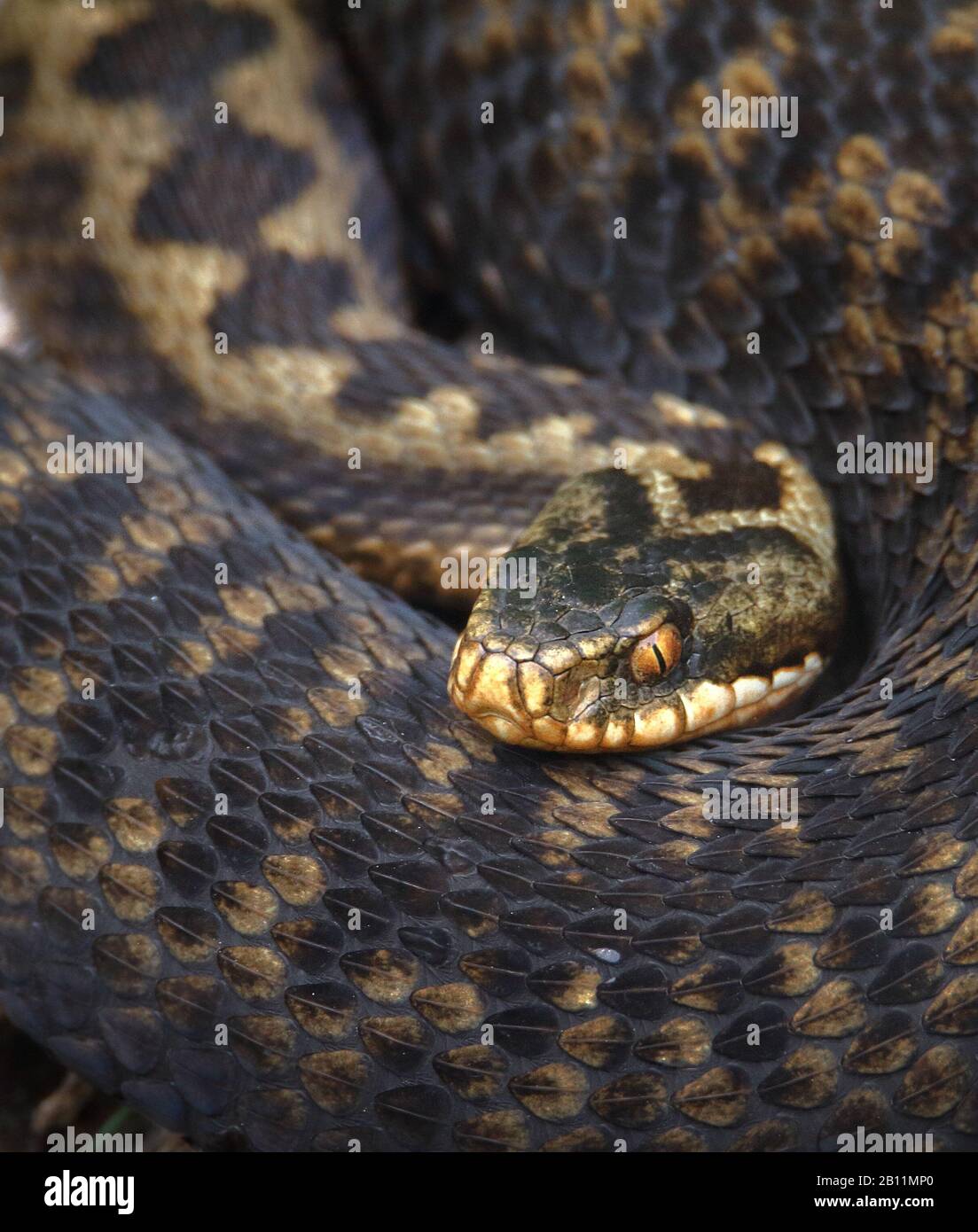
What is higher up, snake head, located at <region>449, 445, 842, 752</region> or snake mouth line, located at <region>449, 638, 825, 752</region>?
snake head, located at <region>449, 445, 842, 752</region>

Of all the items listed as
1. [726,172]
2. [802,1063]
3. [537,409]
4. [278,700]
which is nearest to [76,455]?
[278,700]

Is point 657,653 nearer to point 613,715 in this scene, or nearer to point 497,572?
point 613,715

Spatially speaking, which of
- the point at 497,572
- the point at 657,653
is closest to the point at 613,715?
the point at 657,653

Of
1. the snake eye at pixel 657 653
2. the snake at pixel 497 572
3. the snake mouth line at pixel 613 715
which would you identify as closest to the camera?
the snake at pixel 497 572

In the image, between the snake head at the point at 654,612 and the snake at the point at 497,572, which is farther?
the snake head at the point at 654,612

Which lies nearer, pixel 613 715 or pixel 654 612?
pixel 613 715

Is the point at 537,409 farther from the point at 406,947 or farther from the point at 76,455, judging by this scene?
the point at 406,947
